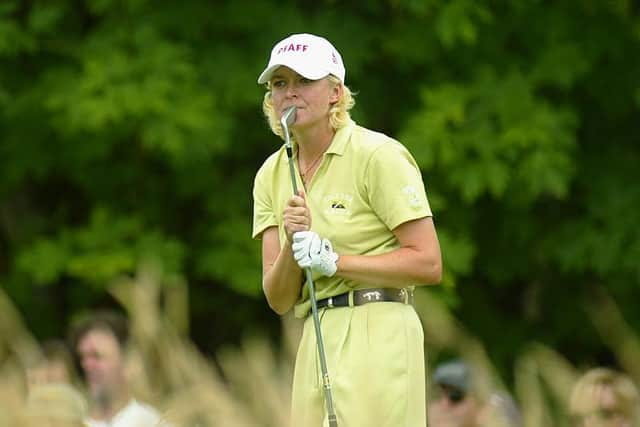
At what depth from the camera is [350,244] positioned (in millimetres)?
4168

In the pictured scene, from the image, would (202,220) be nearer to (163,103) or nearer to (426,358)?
(163,103)

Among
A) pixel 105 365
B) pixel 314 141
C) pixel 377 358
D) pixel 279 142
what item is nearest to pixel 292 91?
pixel 314 141

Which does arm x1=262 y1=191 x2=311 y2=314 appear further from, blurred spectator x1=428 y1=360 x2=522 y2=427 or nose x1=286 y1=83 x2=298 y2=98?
blurred spectator x1=428 y1=360 x2=522 y2=427

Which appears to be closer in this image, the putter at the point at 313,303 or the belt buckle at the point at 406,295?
the putter at the point at 313,303

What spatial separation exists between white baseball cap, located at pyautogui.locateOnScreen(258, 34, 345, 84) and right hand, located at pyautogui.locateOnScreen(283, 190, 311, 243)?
0.34 m

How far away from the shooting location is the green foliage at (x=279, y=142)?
10945 millimetres

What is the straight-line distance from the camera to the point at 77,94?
10891mm

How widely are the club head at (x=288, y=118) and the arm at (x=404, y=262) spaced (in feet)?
1.20

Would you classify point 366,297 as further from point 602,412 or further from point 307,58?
point 602,412

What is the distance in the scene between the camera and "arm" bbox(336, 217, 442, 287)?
13.2ft

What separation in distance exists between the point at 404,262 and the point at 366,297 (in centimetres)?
16

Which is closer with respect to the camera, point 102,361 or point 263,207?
point 263,207

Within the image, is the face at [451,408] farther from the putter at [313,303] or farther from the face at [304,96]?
the face at [304,96]

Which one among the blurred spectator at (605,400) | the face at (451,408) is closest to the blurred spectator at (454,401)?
the face at (451,408)
